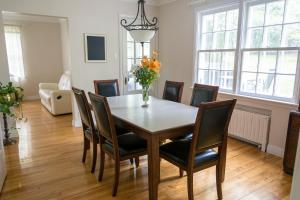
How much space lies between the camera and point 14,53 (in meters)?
6.61

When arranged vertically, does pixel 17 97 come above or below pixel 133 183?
above

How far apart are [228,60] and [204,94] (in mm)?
1331

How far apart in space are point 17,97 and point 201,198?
3.14 m

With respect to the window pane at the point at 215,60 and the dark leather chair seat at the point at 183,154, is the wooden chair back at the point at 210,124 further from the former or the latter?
the window pane at the point at 215,60

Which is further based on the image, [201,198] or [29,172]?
[29,172]

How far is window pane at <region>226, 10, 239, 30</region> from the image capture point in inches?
141

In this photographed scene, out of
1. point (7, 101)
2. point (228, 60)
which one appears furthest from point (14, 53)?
point (228, 60)

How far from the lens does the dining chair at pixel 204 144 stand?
1.83 m

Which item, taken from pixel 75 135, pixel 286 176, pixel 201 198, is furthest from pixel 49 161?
pixel 286 176

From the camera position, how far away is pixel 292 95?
296 centimetres

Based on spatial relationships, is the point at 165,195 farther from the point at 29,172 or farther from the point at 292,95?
the point at 292,95

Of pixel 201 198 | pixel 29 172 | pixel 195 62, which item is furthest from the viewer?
pixel 195 62

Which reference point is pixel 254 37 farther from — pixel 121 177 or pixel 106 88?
pixel 121 177

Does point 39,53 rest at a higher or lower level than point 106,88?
higher
